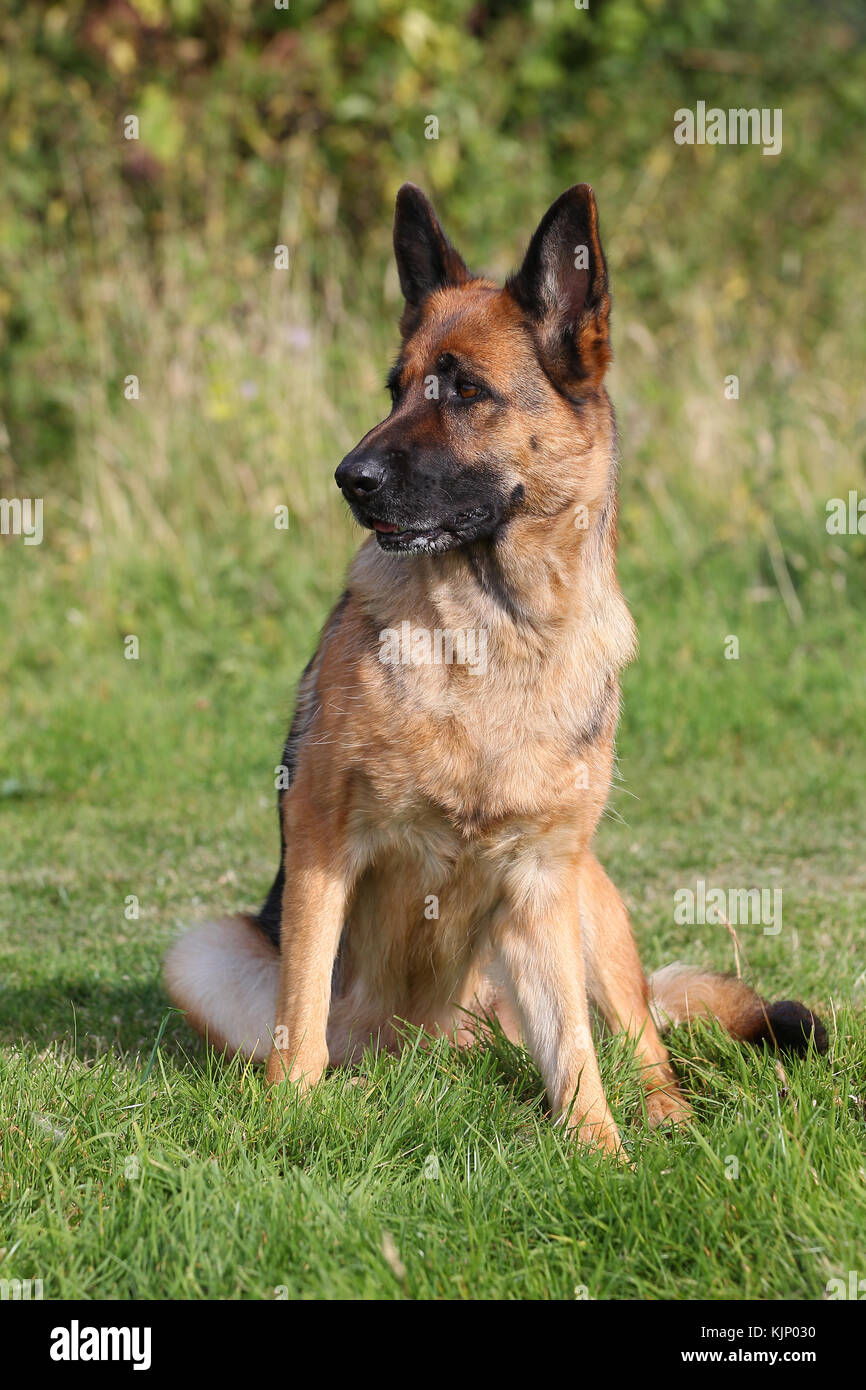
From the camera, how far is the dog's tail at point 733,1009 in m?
3.41

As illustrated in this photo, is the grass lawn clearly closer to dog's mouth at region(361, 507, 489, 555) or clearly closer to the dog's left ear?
dog's mouth at region(361, 507, 489, 555)

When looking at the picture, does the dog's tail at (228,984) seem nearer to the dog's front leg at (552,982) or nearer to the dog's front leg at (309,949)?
the dog's front leg at (309,949)

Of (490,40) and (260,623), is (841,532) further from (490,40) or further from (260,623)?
(490,40)

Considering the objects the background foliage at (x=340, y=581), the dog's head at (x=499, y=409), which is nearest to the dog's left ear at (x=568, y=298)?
the dog's head at (x=499, y=409)

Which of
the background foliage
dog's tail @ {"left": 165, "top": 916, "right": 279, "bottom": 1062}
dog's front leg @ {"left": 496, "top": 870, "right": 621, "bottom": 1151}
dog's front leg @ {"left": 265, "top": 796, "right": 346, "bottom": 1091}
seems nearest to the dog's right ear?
the background foliage

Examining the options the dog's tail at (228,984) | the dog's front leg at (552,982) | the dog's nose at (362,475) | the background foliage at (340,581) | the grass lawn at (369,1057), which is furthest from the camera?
the dog's tail at (228,984)

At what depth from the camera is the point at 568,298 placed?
3426mm

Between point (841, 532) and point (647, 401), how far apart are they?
1734mm

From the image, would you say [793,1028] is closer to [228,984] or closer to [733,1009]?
[733,1009]

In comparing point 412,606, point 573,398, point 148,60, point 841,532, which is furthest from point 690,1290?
point 148,60

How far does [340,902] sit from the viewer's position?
3.33 meters

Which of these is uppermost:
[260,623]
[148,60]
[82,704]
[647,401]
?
[148,60]

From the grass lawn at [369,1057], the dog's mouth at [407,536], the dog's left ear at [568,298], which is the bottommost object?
the grass lawn at [369,1057]

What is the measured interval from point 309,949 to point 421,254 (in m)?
1.82
